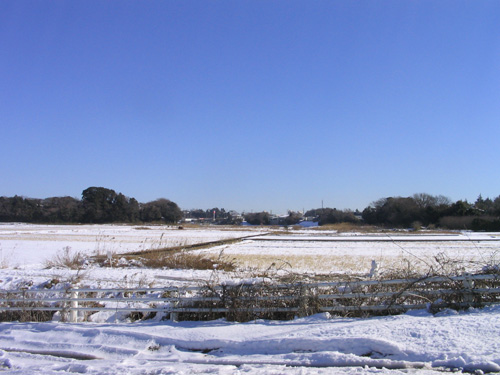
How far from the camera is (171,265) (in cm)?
1939

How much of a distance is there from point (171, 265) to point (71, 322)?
38.1ft

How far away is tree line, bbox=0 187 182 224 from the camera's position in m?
110

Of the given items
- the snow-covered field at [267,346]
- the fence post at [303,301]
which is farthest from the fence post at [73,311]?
the fence post at [303,301]

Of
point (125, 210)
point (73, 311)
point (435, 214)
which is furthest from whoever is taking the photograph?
point (125, 210)

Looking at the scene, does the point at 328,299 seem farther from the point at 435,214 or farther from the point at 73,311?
the point at 435,214

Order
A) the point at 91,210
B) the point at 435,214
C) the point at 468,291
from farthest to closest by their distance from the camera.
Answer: the point at 91,210, the point at 435,214, the point at 468,291

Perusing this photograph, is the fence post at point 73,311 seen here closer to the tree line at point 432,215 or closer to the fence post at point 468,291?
the fence post at point 468,291

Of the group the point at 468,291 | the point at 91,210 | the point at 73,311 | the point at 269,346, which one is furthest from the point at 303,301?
the point at 91,210

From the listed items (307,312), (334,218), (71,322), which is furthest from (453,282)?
(334,218)

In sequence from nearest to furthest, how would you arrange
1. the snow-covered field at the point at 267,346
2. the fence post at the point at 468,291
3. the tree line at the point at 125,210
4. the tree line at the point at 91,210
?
the snow-covered field at the point at 267,346 < the fence post at the point at 468,291 < the tree line at the point at 125,210 < the tree line at the point at 91,210

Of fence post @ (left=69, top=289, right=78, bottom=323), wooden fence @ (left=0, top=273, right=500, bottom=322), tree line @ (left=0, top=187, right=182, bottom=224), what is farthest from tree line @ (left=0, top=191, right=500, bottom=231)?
fence post @ (left=69, top=289, right=78, bottom=323)

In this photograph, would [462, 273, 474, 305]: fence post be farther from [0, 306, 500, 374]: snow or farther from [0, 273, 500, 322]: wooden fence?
[0, 306, 500, 374]: snow

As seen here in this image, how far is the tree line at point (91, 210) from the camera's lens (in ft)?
361

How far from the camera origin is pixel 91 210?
4313 inches
